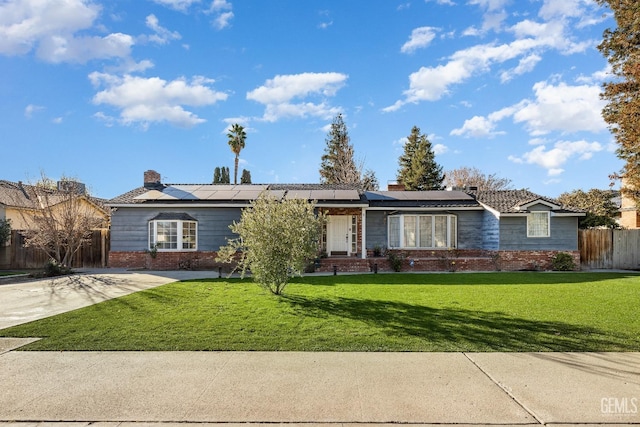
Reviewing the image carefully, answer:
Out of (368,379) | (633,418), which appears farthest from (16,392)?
(633,418)

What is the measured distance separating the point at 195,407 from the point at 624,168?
63.7 feet

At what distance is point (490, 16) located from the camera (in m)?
13.1

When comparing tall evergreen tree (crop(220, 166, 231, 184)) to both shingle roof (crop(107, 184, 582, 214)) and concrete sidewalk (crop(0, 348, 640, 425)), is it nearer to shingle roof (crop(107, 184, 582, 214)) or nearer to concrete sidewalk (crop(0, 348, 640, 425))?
shingle roof (crop(107, 184, 582, 214))

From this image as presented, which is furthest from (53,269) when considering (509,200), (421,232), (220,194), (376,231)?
(509,200)

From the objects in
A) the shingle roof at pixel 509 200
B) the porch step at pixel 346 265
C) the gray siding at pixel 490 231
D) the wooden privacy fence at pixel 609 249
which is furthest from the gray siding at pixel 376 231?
the wooden privacy fence at pixel 609 249

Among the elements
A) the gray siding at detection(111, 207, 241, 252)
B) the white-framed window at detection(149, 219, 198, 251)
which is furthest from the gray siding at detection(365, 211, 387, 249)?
the white-framed window at detection(149, 219, 198, 251)

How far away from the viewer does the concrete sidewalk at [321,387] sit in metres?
3.59

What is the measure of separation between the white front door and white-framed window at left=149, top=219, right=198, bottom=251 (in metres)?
7.05

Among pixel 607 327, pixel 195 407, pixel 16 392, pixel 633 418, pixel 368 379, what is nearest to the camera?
pixel 633 418

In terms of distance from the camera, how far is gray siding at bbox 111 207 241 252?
59.2 feet

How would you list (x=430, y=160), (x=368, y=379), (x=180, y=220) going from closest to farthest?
(x=368, y=379), (x=180, y=220), (x=430, y=160)

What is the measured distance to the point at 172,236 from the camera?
58.4ft

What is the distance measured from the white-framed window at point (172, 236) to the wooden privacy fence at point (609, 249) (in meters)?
20.4

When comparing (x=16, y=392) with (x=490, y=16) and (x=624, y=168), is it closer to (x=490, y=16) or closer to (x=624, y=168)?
(x=490, y=16)
